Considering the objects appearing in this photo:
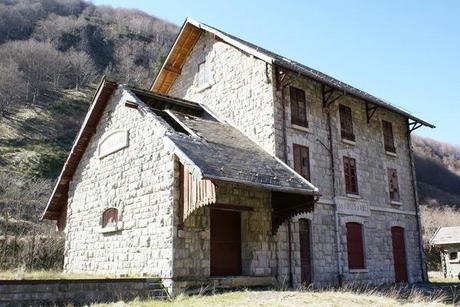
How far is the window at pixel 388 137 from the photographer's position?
1936 centimetres

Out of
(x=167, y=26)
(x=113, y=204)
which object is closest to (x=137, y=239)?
(x=113, y=204)

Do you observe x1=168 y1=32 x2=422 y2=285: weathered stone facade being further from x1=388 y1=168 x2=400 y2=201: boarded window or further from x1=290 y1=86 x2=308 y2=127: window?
x1=388 y1=168 x2=400 y2=201: boarded window

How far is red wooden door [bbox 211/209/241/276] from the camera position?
12648 millimetres

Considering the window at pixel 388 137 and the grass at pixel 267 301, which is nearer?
the grass at pixel 267 301

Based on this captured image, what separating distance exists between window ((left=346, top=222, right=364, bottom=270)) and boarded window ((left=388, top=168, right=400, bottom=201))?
3.08m

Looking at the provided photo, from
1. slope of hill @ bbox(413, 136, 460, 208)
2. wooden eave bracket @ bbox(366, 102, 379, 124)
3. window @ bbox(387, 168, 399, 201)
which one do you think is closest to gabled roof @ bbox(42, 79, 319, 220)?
wooden eave bracket @ bbox(366, 102, 379, 124)

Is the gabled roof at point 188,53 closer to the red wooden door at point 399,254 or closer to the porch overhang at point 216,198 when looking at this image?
the porch overhang at point 216,198

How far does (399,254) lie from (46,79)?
5140 cm

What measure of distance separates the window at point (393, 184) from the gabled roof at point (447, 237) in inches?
440

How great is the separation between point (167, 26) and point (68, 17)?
817 inches

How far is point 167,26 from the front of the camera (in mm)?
95125

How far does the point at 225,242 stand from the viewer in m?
12.9

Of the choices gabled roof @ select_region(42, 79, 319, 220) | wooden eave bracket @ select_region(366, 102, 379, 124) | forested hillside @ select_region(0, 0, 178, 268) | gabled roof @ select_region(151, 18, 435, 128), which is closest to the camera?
gabled roof @ select_region(42, 79, 319, 220)

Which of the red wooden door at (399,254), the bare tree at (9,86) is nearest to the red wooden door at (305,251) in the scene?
the red wooden door at (399,254)
